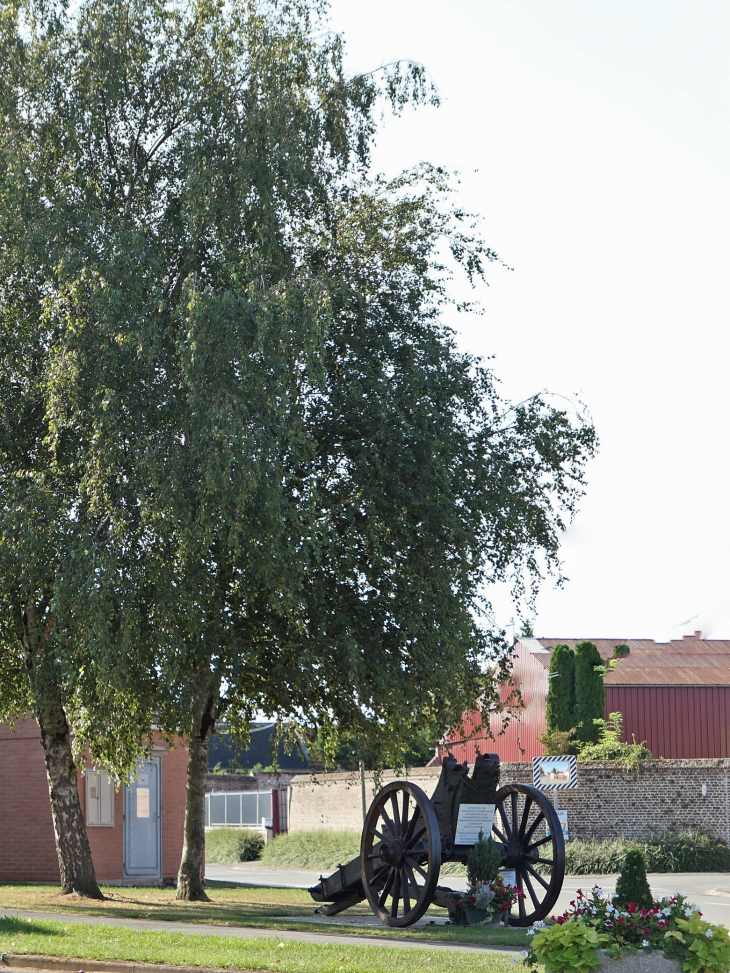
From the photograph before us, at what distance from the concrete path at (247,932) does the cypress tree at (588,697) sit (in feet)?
80.0

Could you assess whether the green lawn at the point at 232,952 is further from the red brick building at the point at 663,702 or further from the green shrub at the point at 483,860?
the red brick building at the point at 663,702

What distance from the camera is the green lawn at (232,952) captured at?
1026 cm

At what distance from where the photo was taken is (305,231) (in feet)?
57.4

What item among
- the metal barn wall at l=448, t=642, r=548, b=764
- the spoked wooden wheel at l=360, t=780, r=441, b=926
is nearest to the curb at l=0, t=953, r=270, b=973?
the spoked wooden wheel at l=360, t=780, r=441, b=926

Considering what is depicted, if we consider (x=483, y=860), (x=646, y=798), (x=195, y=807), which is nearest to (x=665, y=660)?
(x=646, y=798)

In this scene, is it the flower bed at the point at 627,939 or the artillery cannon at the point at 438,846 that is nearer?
the flower bed at the point at 627,939

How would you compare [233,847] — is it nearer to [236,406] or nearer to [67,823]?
[67,823]

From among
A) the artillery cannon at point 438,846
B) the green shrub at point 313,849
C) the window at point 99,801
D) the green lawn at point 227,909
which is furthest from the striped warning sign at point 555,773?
the artillery cannon at point 438,846

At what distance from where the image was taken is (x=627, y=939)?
8828 millimetres

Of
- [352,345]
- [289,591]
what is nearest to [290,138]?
[352,345]

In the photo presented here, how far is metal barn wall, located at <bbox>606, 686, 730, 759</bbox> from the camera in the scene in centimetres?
4112

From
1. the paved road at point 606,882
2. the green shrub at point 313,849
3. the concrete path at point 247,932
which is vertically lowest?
the green shrub at point 313,849

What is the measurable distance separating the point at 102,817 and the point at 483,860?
486 inches

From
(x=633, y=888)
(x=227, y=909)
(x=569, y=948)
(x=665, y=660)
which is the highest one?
(x=665, y=660)
